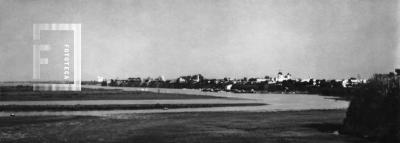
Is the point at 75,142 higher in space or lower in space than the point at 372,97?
Answer: lower

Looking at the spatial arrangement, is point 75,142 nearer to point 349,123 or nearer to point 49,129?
point 49,129

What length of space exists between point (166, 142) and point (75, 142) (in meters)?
5.09

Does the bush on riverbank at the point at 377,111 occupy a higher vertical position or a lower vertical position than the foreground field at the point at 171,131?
higher

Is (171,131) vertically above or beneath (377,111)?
beneath

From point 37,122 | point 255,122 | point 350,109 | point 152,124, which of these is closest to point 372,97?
point 350,109

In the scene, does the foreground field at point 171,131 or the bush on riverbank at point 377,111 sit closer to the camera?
the bush on riverbank at point 377,111

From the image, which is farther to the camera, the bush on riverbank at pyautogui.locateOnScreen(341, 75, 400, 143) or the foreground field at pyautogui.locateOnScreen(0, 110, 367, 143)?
the foreground field at pyautogui.locateOnScreen(0, 110, 367, 143)

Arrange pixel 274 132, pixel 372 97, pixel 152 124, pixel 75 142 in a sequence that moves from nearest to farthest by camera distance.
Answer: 1. pixel 75 142
2. pixel 372 97
3. pixel 274 132
4. pixel 152 124

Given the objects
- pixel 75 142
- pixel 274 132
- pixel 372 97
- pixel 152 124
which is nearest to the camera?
pixel 75 142

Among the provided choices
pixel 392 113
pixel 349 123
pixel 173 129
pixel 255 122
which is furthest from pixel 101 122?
pixel 392 113

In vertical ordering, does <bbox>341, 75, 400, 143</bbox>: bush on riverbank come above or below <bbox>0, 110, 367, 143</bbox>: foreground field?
above

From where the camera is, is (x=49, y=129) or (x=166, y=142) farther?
(x=49, y=129)

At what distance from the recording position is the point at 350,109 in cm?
3512

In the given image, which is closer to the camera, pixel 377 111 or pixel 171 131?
pixel 377 111
